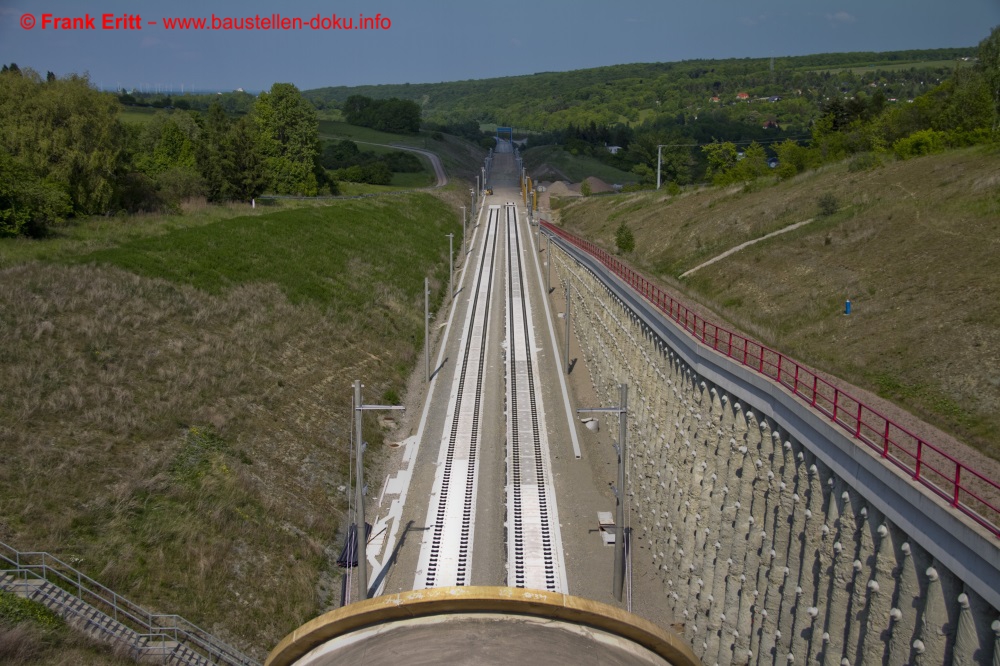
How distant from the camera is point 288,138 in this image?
95875 millimetres

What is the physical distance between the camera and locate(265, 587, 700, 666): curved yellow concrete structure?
11844mm

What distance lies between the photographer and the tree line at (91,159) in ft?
137

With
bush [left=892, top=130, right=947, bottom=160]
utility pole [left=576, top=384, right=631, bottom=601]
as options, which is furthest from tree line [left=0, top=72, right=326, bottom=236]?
bush [left=892, top=130, right=947, bottom=160]

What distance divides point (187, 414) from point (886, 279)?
86.5ft

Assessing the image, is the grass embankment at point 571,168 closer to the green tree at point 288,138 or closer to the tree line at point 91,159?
the green tree at point 288,138

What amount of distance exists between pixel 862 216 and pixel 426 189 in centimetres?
8293

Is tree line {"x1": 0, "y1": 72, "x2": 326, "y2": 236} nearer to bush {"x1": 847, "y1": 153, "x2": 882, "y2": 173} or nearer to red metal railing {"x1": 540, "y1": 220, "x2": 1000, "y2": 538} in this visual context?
red metal railing {"x1": 540, "y1": 220, "x2": 1000, "y2": 538}

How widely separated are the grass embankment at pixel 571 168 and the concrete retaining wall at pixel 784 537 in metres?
129

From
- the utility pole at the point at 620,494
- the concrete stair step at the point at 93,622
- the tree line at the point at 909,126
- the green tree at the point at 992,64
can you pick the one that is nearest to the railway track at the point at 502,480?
the utility pole at the point at 620,494

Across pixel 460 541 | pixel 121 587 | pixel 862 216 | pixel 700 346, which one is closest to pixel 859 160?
pixel 862 216

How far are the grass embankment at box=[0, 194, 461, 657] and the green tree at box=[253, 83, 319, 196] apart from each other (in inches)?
1827

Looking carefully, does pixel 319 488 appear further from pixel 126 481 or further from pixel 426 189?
pixel 426 189

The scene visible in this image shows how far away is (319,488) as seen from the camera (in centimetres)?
2800

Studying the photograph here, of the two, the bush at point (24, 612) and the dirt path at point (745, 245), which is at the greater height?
the dirt path at point (745, 245)
